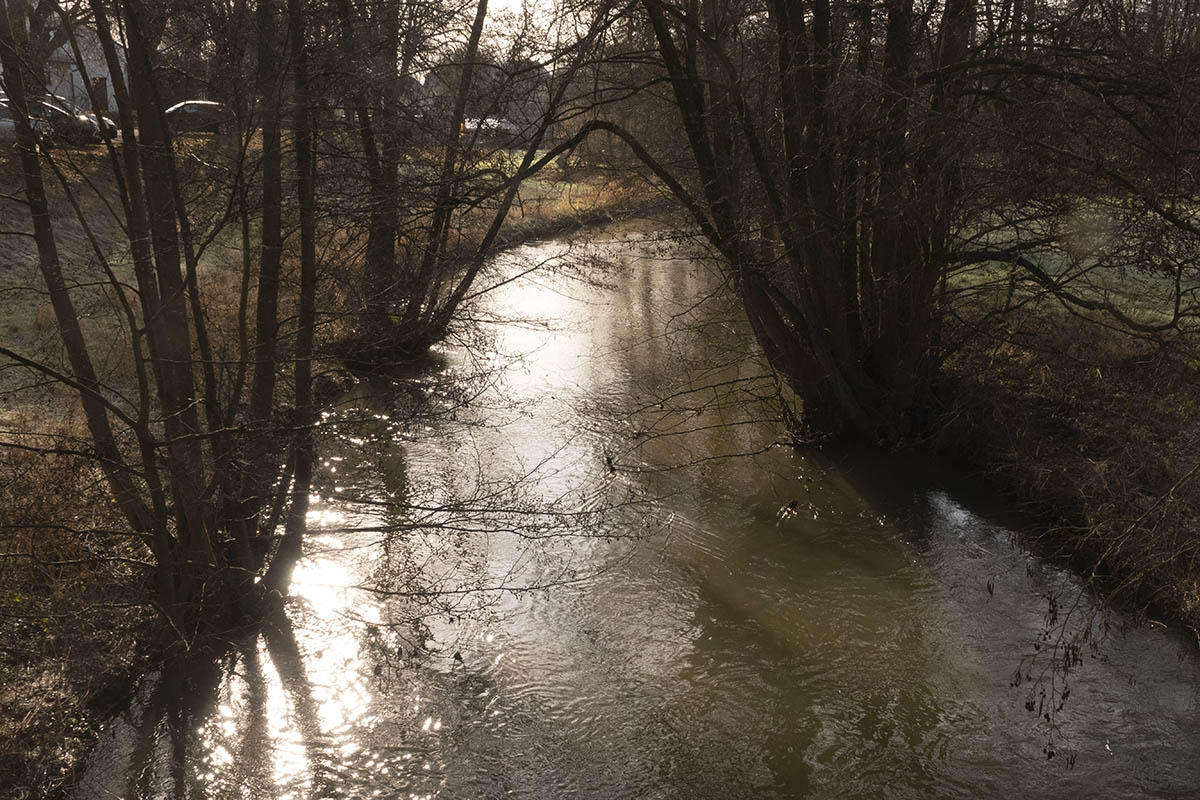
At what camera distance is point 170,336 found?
23.5 ft

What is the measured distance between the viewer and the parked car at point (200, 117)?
25.1 feet

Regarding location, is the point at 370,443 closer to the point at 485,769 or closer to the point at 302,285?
the point at 302,285

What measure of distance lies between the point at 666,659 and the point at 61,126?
232 inches

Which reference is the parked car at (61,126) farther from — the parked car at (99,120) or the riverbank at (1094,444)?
the riverbank at (1094,444)

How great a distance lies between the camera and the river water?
6516 mm

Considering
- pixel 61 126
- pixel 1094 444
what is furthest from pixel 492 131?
pixel 1094 444

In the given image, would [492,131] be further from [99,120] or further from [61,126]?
[99,120]

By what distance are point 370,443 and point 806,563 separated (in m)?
4.67

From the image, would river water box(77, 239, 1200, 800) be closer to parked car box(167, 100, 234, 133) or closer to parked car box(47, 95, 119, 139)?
parked car box(167, 100, 234, 133)

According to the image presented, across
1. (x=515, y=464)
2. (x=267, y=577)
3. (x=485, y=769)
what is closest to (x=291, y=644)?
(x=267, y=577)

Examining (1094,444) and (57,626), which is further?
(1094,444)

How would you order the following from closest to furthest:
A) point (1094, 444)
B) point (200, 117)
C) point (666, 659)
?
point (666, 659)
point (200, 117)
point (1094, 444)

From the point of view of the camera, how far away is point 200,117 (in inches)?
317

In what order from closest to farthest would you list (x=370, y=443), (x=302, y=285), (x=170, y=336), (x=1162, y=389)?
1. (x=170, y=336)
2. (x=302, y=285)
3. (x=1162, y=389)
4. (x=370, y=443)
